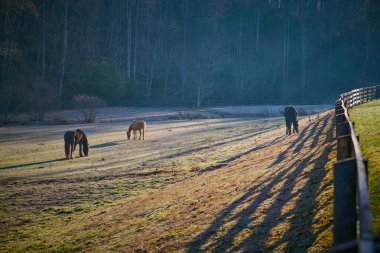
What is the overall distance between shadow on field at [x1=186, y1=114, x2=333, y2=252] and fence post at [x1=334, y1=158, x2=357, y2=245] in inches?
64.2

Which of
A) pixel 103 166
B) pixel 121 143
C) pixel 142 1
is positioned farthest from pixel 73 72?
pixel 103 166

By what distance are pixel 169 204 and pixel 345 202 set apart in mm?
6845

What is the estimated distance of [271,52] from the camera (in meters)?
81.6

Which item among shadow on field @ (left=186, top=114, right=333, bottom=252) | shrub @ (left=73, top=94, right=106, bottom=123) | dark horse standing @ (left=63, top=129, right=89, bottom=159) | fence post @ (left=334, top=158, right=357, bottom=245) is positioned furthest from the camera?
shrub @ (left=73, top=94, right=106, bottom=123)

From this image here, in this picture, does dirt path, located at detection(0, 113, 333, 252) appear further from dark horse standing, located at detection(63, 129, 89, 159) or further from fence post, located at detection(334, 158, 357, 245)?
dark horse standing, located at detection(63, 129, 89, 159)

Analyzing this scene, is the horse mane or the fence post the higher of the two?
the fence post

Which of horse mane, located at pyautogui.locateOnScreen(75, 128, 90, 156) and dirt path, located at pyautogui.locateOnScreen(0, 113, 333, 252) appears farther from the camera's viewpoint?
horse mane, located at pyautogui.locateOnScreen(75, 128, 90, 156)

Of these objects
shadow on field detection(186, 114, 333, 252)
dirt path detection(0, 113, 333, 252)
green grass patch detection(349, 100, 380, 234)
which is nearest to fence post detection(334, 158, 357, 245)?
green grass patch detection(349, 100, 380, 234)

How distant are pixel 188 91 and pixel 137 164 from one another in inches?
2128

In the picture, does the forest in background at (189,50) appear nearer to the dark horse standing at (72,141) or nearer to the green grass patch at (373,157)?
the dark horse standing at (72,141)

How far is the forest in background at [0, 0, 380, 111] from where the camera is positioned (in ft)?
191

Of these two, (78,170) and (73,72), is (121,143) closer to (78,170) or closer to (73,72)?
(78,170)

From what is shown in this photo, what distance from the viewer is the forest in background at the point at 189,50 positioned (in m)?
58.3

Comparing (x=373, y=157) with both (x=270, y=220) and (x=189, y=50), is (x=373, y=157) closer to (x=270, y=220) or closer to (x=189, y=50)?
(x=270, y=220)
